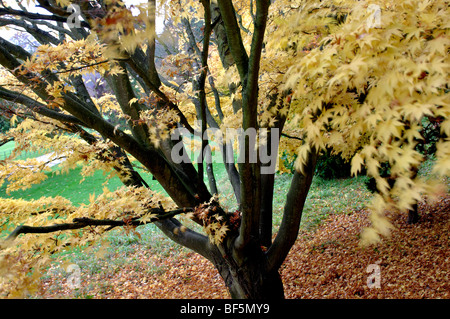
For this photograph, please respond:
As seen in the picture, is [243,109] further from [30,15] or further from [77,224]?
[77,224]

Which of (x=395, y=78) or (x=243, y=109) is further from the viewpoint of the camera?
(x=243, y=109)

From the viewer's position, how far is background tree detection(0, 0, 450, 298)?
1.53m

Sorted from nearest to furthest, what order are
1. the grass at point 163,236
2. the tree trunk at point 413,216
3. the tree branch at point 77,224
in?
the tree branch at point 77,224 < the tree trunk at point 413,216 < the grass at point 163,236

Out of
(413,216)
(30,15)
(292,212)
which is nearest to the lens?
(30,15)

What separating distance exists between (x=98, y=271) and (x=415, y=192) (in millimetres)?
6426

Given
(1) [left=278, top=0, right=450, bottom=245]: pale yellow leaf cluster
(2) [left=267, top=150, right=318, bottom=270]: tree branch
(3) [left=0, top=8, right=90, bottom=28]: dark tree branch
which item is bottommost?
(2) [left=267, top=150, right=318, bottom=270]: tree branch

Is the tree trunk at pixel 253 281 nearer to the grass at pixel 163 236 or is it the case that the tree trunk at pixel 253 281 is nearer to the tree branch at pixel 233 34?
the grass at pixel 163 236

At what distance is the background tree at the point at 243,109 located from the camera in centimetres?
153

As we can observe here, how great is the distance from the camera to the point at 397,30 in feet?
5.15

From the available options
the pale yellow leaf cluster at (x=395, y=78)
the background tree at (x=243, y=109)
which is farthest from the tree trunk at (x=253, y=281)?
the pale yellow leaf cluster at (x=395, y=78)

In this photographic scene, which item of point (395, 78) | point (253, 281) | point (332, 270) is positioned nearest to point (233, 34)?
point (395, 78)

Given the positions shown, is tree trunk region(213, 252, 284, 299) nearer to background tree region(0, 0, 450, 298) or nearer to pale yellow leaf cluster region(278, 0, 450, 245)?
background tree region(0, 0, 450, 298)

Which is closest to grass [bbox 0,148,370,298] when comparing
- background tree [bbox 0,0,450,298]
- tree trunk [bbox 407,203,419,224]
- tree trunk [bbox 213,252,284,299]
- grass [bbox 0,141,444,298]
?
grass [bbox 0,141,444,298]

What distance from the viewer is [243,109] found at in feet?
7.84
